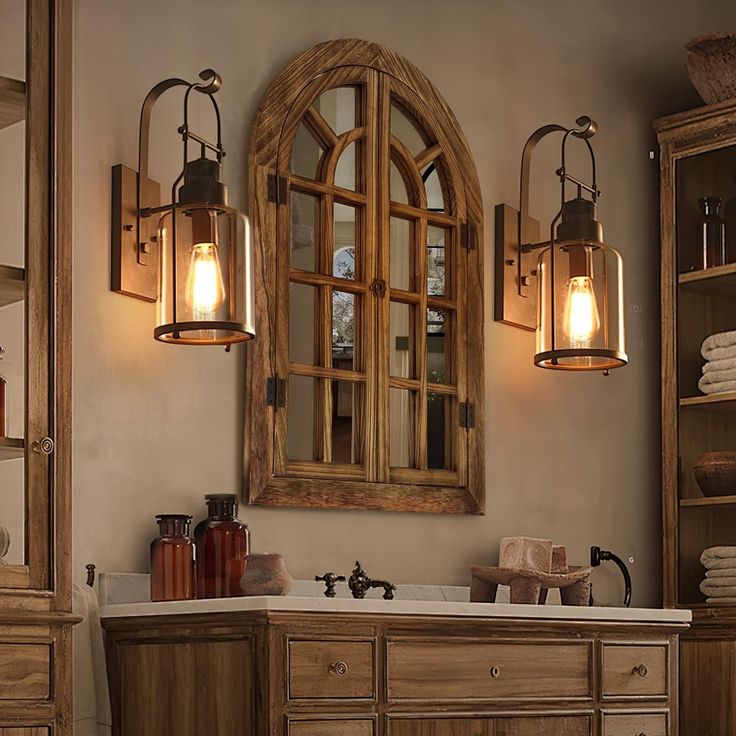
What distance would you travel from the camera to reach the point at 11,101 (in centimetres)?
259

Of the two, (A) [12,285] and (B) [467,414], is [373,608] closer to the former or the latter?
(A) [12,285]

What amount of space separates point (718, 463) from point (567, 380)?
1.61ft

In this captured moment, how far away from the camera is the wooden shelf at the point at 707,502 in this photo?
4.02 meters

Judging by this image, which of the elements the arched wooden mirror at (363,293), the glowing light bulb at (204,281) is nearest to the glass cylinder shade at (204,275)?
the glowing light bulb at (204,281)

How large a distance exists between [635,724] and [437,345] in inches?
44.3

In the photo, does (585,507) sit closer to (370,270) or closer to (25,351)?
(370,270)

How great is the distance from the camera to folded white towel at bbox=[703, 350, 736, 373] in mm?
4078

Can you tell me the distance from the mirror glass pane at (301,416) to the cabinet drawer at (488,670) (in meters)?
0.71

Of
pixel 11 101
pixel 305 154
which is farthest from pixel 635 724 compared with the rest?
pixel 11 101

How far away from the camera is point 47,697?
2477mm

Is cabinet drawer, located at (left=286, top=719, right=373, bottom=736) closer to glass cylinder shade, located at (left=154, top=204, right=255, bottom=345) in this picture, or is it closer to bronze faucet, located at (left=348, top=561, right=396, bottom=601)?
bronze faucet, located at (left=348, top=561, right=396, bottom=601)

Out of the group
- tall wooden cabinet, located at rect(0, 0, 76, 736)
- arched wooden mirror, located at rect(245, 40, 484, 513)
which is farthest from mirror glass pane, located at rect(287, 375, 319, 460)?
tall wooden cabinet, located at rect(0, 0, 76, 736)

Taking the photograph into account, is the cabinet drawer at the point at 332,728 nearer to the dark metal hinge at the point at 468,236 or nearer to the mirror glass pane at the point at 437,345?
the mirror glass pane at the point at 437,345

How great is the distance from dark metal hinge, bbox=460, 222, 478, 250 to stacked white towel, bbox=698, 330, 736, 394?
2.60 feet
